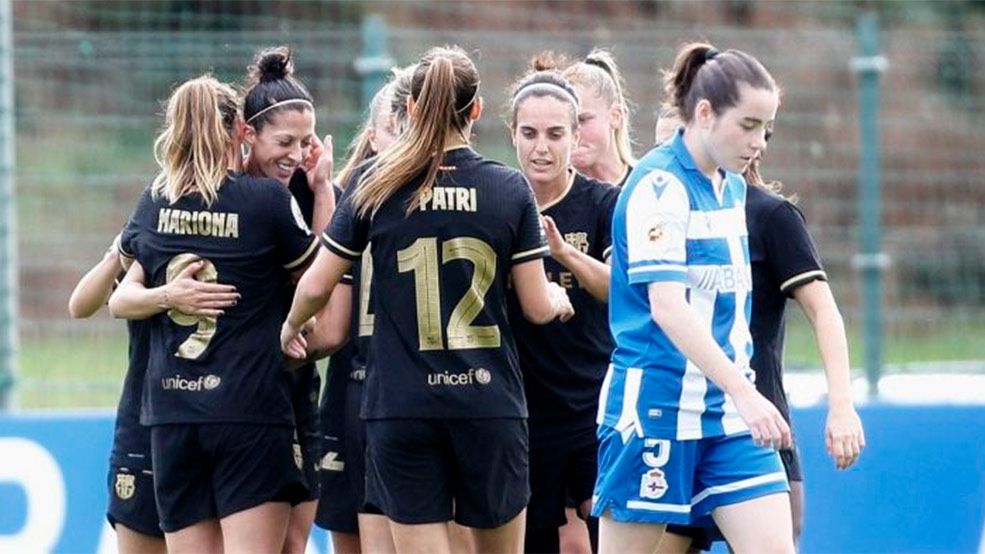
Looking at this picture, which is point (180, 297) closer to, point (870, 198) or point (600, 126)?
point (600, 126)

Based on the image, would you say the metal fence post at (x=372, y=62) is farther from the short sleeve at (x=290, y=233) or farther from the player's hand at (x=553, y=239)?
the player's hand at (x=553, y=239)

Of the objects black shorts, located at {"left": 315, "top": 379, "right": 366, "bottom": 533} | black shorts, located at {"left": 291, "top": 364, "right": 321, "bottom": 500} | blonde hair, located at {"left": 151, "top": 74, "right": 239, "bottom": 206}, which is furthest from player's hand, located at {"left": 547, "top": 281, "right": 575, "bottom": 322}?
blonde hair, located at {"left": 151, "top": 74, "right": 239, "bottom": 206}

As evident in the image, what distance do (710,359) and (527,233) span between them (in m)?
0.91

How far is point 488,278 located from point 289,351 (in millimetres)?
760

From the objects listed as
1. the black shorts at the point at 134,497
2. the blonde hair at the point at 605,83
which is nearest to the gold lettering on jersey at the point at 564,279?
the blonde hair at the point at 605,83

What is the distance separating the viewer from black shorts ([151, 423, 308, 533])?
6.18 metres

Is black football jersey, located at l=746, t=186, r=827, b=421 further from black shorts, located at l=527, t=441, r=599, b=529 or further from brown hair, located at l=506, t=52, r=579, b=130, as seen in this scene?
black shorts, located at l=527, t=441, r=599, b=529

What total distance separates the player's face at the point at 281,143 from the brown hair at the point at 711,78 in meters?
1.29

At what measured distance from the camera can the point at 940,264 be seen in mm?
10516

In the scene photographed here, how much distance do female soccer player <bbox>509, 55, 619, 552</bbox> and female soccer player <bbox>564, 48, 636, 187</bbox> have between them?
0.79 ft

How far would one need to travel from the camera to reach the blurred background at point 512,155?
32.8 feet

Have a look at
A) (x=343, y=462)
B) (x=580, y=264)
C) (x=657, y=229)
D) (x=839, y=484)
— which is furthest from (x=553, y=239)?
(x=839, y=484)

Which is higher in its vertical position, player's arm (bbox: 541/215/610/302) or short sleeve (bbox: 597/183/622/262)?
short sleeve (bbox: 597/183/622/262)

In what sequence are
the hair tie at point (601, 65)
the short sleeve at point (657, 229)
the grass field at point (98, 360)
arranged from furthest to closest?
the grass field at point (98, 360)
the hair tie at point (601, 65)
the short sleeve at point (657, 229)
